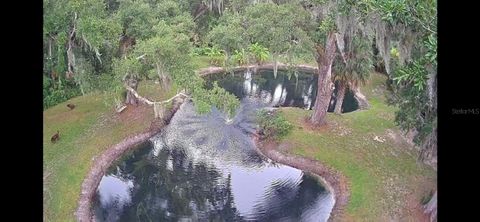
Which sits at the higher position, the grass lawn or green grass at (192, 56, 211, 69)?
green grass at (192, 56, 211, 69)

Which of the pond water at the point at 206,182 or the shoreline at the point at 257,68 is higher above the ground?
the shoreline at the point at 257,68

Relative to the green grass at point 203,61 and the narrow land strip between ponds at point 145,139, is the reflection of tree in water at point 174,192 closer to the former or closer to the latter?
the narrow land strip between ponds at point 145,139

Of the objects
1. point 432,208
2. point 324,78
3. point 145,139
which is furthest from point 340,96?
point 145,139

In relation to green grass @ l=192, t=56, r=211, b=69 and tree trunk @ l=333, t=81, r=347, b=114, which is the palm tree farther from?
green grass @ l=192, t=56, r=211, b=69

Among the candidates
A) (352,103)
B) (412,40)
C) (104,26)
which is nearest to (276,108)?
(352,103)

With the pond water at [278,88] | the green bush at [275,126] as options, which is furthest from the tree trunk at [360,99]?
the green bush at [275,126]

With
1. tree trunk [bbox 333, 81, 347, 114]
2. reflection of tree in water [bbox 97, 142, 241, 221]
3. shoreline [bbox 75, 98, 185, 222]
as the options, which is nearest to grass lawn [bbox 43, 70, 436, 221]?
shoreline [bbox 75, 98, 185, 222]
